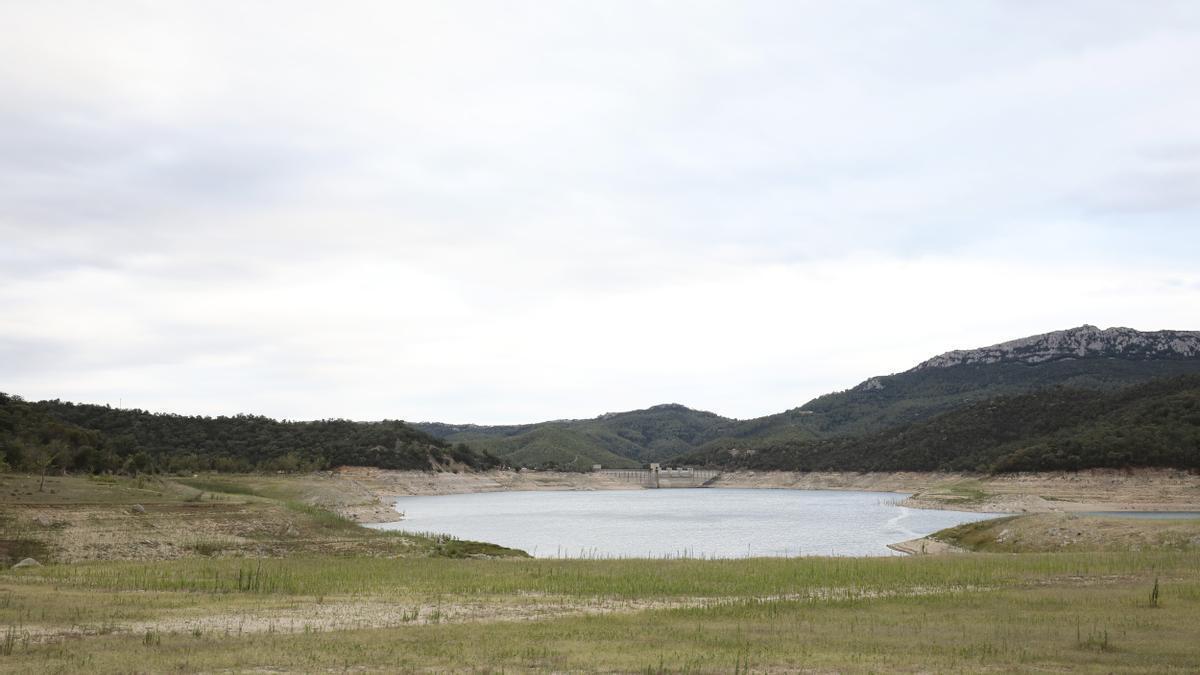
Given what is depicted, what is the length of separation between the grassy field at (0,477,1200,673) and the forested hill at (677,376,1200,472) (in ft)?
272

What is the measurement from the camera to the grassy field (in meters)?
17.5

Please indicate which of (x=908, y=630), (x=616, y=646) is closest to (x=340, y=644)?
(x=616, y=646)

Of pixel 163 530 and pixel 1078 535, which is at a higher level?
pixel 163 530

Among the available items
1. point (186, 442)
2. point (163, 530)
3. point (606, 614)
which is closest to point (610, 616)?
point (606, 614)

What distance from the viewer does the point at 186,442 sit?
149m

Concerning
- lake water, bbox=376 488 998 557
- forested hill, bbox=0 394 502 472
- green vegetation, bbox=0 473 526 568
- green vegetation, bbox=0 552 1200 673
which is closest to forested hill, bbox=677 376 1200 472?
lake water, bbox=376 488 998 557

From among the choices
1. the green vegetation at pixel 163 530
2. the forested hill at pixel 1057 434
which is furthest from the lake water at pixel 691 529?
the forested hill at pixel 1057 434

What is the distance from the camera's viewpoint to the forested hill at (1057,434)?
10962 centimetres

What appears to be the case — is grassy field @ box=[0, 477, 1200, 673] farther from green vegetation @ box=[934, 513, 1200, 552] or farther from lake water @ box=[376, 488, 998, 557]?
lake water @ box=[376, 488, 998, 557]

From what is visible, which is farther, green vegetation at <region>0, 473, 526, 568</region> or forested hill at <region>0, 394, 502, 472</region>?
forested hill at <region>0, 394, 502, 472</region>

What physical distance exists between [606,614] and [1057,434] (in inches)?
5172

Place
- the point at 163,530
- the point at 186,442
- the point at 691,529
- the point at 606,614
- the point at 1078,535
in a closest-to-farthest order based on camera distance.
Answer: the point at 606,614
the point at 163,530
the point at 1078,535
the point at 691,529
the point at 186,442

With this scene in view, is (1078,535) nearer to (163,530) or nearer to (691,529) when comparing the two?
(691,529)

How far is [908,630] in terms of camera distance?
2150 centimetres
